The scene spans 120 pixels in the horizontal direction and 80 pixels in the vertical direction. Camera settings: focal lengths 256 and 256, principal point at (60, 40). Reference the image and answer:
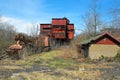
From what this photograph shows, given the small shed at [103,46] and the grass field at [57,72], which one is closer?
the grass field at [57,72]

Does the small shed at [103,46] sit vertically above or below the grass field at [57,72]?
above

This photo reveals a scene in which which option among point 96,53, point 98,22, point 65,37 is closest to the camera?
point 96,53

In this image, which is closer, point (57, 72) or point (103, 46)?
point (57, 72)

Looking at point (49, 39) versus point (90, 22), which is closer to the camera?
point (49, 39)

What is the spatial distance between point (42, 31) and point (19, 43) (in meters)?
14.0

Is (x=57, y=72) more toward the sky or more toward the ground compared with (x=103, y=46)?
more toward the ground

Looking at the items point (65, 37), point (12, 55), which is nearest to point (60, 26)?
point (65, 37)

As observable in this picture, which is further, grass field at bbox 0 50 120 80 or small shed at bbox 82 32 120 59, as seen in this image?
small shed at bbox 82 32 120 59

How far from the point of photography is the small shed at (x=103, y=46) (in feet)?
117

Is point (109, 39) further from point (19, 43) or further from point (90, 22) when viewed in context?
point (90, 22)

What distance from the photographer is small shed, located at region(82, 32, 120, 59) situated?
3562 centimetres

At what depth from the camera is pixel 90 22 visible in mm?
57281

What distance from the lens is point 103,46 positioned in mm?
35938

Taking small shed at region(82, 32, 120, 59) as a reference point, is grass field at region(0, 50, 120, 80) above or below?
below
